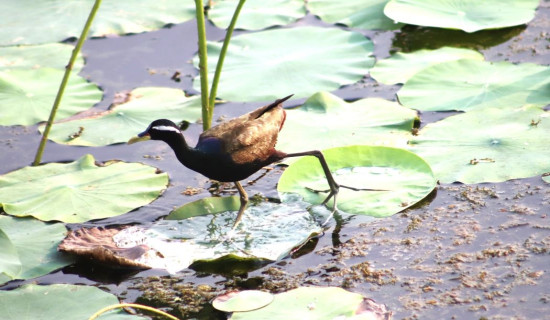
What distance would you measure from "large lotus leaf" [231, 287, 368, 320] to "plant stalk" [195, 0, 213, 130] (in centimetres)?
166

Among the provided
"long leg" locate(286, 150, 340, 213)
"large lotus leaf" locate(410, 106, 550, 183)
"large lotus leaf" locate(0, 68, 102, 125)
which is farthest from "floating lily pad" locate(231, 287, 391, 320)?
"large lotus leaf" locate(0, 68, 102, 125)

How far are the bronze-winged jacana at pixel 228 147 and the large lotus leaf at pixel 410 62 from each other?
4.78ft

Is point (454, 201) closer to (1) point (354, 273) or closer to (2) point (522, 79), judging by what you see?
(1) point (354, 273)

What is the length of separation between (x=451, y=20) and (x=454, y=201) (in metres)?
1.94

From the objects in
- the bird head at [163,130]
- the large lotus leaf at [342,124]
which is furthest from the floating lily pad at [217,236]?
the large lotus leaf at [342,124]

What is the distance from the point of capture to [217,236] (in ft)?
13.6

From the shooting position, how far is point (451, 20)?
5.83 meters

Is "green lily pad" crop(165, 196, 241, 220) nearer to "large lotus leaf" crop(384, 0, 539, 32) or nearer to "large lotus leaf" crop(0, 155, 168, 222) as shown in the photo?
"large lotus leaf" crop(0, 155, 168, 222)

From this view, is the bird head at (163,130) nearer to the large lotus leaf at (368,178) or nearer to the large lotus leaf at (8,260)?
the large lotus leaf at (368,178)

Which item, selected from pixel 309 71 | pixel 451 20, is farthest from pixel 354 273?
pixel 451 20

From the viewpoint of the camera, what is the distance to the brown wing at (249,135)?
409 cm

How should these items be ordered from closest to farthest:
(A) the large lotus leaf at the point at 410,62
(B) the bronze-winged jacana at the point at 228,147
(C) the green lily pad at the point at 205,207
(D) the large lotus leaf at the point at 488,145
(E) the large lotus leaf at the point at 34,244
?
(E) the large lotus leaf at the point at 34,244 → (B) the bronze-winged jacana at the point at 228,147 → (C) the green lily pad at the point at 205,207 → (D) the large lotus leaf at the point at 488,145 → (A) the large lotus leaf at the point at 410,62

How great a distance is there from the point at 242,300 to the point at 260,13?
3.42 meters

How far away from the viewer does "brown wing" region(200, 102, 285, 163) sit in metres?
4.09
